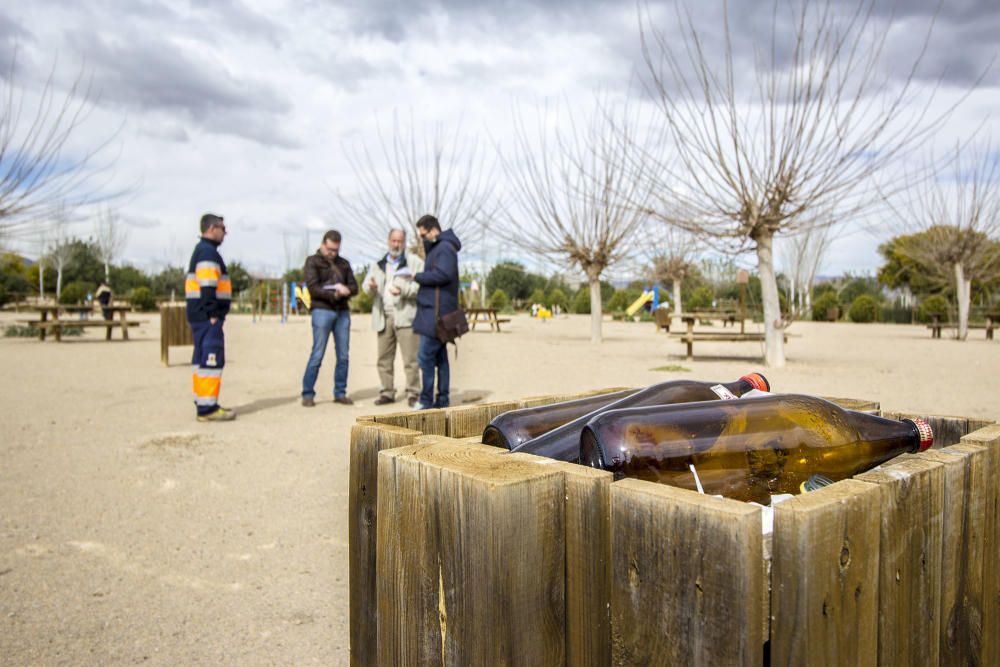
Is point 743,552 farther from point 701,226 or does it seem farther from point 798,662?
point 701,226

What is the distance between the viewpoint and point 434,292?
591 cm

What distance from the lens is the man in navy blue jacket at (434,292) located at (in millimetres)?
5887

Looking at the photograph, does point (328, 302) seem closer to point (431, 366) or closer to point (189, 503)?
point (431, 366)

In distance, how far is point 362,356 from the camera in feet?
43.8

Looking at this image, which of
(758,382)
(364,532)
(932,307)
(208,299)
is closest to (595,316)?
(208,299)

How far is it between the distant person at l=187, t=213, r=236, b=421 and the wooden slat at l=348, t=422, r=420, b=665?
16.4 feet

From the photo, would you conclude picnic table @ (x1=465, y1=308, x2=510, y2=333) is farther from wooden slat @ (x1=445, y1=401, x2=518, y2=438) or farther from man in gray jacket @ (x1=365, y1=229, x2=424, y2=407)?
wooden slat @ (x1=445, y1=401, x2=518, y2=438)

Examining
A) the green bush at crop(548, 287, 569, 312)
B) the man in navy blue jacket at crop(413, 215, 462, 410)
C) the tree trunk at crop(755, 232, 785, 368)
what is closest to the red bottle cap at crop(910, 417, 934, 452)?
the man in navy blue jacket at crop(413, 215, 462, 410)

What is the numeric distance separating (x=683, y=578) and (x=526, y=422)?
701 millimetres

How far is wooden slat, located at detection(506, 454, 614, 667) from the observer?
3.36ft

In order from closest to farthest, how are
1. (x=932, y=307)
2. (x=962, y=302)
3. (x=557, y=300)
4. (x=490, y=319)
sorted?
(x=962, y=302)
(x=490, y=319)
(x=932, y=307)
(x=557, y=300)

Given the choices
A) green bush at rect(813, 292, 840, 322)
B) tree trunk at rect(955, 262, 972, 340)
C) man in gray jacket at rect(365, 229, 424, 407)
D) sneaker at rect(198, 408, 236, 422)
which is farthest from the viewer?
green bush at rect(813, 292, 840, 322)

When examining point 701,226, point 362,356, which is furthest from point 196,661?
point 362,356

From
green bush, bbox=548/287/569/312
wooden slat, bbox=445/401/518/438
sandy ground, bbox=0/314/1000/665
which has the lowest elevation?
sandy ground, bbox=0/314/1000/665
